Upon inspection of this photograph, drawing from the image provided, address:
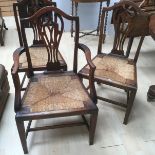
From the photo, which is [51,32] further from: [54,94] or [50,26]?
[54,94]

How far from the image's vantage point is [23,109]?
4.70 feet

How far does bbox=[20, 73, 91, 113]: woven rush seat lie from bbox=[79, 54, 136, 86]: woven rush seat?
6.9 inches

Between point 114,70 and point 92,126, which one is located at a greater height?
point 114,70

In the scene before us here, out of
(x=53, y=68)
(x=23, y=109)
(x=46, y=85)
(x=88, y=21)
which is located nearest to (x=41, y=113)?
(x=23, y=109)

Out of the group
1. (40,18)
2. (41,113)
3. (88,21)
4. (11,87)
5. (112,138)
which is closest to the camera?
(41,113)

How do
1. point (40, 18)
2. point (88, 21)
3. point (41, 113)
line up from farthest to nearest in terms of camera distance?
1. point (88, 21)
2. point (40, 18)
3. point (41, 113)

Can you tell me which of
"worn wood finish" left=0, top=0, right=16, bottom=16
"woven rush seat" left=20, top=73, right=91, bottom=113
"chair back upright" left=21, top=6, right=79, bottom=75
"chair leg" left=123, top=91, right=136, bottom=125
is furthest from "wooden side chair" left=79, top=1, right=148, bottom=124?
"worn wood finish" left=0, top=0, right=16, bottom=16

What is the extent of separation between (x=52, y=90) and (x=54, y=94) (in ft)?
0.17

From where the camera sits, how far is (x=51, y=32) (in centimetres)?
163

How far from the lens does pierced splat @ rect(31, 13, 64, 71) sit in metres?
1.60

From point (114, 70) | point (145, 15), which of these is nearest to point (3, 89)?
point (114, 70)

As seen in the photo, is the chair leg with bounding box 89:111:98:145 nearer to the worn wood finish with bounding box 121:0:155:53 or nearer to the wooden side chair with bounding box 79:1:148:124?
the wooden side chair with bounding box 79:1:148:124

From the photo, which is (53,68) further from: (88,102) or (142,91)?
(142,91)

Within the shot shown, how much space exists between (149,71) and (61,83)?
4.54ft
